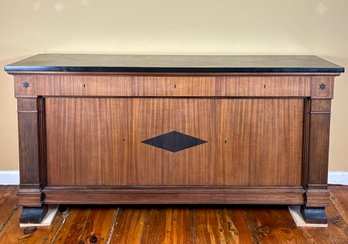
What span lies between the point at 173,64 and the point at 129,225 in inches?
31.3

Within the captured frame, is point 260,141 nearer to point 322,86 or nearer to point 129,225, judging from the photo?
point 322,86

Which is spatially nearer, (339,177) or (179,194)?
(179,194)

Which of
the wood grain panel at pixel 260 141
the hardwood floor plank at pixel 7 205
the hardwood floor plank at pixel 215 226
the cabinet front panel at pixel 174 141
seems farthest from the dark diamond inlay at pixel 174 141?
the hardwood floor plank at pixel 7 205

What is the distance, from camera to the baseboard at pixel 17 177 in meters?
3.23

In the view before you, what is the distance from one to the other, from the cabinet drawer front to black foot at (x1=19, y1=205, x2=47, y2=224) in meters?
0.56

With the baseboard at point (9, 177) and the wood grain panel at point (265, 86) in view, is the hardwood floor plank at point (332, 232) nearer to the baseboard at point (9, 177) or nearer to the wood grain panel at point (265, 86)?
the wood grain panel at point (265, 86)

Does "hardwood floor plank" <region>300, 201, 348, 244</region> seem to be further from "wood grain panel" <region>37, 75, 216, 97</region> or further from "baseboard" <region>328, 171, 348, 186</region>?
"wood grain panel" <region>37, 75, 216, 97</region>

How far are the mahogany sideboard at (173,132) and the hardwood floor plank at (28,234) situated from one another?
7 cm

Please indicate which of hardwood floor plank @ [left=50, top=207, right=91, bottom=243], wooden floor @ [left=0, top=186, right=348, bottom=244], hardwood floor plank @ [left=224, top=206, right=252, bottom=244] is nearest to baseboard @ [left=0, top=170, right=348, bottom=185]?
wooden floor @ [left=0, top=186, right=348, bottom=244]

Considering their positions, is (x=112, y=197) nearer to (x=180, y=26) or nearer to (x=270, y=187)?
(x=270, y=187)

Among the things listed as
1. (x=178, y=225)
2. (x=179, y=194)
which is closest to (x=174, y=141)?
(x=179, y=194)

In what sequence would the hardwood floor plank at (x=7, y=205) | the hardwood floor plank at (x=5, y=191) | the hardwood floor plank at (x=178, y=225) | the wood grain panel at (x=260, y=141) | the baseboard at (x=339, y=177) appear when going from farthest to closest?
the baseboard at (x=339, y=177) < the hardwood floor plank at (x=5, y=191) < the hardwood floor plank at (x=7, y=205) < the wood grain panel at (x=260, y=141) < the hardwood floor plank at (x=178, y=225)

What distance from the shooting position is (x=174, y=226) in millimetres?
2621

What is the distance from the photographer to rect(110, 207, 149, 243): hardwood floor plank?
250cm
